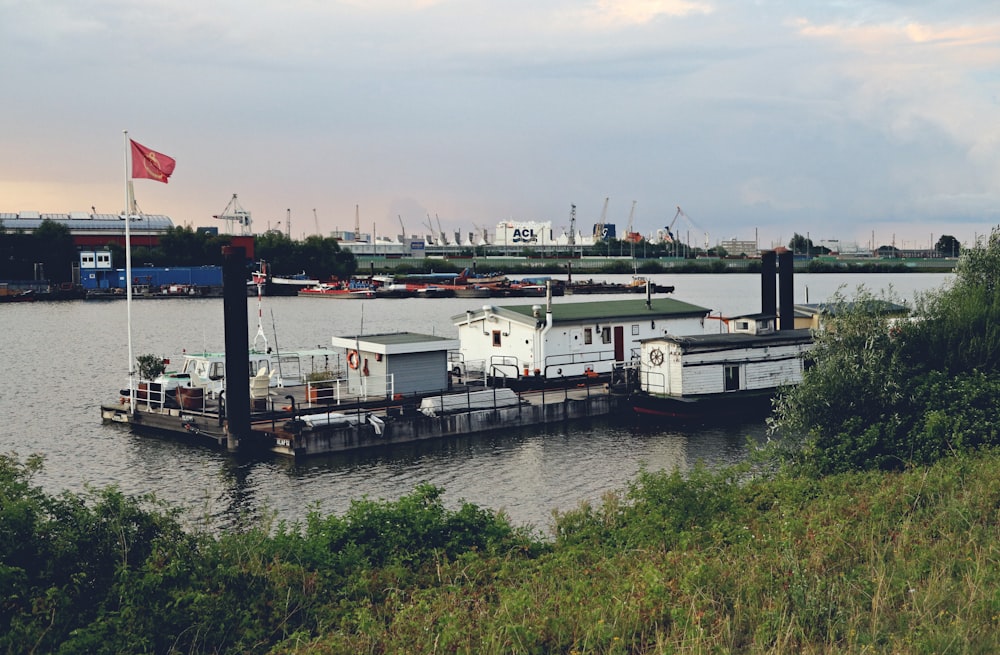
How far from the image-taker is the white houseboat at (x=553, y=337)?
4234cm

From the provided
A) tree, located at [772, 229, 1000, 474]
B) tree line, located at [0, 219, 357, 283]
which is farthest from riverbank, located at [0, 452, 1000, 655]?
tree line, located at [0, 219, 357, 283]

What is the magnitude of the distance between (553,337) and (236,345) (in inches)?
611

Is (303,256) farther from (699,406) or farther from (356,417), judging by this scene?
(356,417)

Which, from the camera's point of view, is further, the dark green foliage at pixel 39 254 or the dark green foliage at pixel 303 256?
the dark green foliage at pixel 303 256

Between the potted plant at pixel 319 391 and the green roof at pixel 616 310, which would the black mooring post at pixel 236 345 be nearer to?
the potted plant at pixel 319 391

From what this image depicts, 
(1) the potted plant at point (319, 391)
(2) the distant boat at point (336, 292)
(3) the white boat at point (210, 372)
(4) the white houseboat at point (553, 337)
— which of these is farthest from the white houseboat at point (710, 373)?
(2) the distant boat at point (336, 292)

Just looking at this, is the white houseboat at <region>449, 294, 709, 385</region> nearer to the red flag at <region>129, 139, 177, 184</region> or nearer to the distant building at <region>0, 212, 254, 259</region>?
the red flag at <region>129, 139, 177, 184</region>

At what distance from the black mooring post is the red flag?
19.9 feet

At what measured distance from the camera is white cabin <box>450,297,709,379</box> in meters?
42.4

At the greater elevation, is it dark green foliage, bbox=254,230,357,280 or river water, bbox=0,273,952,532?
dark green foliage, bbox=254,230,357,280

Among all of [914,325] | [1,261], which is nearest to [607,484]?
[914,325]

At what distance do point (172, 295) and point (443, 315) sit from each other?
4775 centimetres

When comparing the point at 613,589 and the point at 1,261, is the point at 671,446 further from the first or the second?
the point at 1,261

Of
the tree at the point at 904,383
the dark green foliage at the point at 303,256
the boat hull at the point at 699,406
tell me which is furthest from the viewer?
the dark green foliage at the point at 303,256
